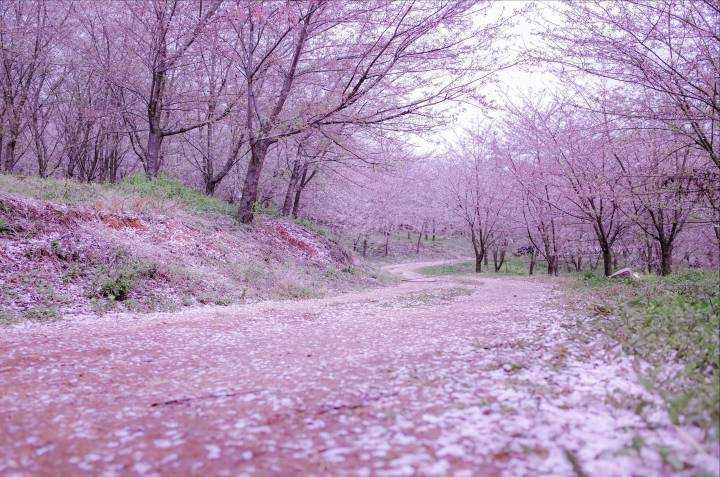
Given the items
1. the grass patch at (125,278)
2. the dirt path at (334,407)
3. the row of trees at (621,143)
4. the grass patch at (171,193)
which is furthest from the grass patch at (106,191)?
the row of trees at (621,143)

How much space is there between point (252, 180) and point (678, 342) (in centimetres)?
1599

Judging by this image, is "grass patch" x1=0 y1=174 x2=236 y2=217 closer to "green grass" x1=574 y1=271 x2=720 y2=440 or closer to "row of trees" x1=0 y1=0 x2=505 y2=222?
"row of trees" x1=0 y1=0 x2=505 y2=222

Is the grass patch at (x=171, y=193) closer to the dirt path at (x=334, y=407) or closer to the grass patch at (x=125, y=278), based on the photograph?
the grass patch at (x=125, y=278)

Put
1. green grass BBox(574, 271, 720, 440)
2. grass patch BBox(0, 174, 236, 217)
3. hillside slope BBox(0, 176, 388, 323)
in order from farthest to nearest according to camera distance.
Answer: grass patch BBox(0, 174, 236, 217) < hillside slope BBox(0, 176, 388, 323) < green grass BBox(574, 271, 720, 440)

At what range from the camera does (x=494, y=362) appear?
16.2ft

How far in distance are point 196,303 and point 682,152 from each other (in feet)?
49.1

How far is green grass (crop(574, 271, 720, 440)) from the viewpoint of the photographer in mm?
3143

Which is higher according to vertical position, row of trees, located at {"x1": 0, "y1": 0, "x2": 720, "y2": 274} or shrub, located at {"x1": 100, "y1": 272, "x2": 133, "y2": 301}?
row of trees, located at {"x1": 0, "y1": 0, "x2": 720, "y2": 274}

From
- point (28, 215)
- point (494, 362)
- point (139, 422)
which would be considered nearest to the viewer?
point (139, 422)

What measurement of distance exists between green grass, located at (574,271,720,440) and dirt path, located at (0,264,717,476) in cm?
20

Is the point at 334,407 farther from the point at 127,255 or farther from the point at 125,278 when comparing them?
the point at 127,255

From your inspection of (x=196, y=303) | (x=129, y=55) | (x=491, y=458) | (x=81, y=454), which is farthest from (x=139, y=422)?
(x=129, y=55)

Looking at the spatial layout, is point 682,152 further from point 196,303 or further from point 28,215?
point 28,215

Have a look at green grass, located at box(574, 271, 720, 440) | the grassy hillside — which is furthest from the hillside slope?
green grass, located at box(574, 271, 720, 440)
